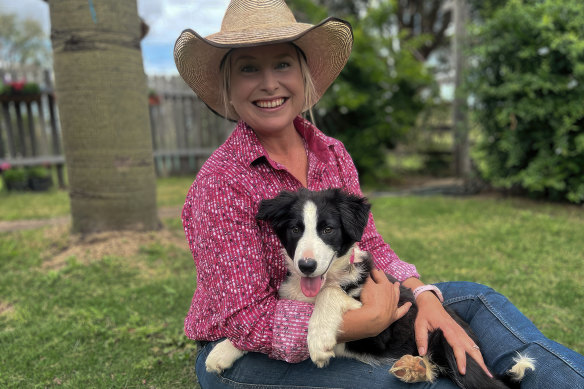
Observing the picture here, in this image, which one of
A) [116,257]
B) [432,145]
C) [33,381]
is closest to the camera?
[33,381]

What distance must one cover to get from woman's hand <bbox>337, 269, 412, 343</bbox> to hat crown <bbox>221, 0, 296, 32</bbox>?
1.42 meters

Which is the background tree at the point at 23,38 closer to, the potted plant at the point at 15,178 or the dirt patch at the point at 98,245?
the potted plant at the point at 15,178

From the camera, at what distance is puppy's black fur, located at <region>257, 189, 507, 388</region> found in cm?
199

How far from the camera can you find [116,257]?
469 cm

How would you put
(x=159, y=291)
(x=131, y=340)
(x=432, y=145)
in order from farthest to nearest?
(x=432, y=145) < (x=159, y=291) < (x=131, y=340)

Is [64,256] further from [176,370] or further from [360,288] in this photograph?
[360,288]

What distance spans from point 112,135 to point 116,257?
Answer: 1.29 meters

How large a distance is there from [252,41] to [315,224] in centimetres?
90

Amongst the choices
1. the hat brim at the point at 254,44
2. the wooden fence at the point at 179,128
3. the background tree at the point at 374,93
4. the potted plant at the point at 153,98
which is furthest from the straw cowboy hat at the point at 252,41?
the wooden fence at the point at 179,128

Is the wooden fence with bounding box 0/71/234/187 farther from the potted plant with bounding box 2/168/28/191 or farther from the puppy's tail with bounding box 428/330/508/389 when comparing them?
the puppy's tail with bounding box 428/330/508/389

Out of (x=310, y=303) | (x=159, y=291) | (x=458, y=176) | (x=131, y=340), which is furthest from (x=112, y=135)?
(x=458, y=176)

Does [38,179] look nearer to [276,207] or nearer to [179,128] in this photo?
[179,128]

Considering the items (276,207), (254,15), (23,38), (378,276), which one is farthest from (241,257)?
(23,38)

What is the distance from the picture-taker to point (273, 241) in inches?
87.7
